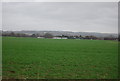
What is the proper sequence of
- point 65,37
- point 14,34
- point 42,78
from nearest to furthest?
point 42,78
point 14,34
point 65,37

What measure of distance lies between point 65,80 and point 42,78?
0.99 m

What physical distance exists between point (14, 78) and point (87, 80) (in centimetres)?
304

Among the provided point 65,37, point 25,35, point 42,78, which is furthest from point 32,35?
point 42,78

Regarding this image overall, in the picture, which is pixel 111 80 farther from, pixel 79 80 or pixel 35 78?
pixel 35 78

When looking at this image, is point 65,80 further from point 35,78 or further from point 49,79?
point 35,78

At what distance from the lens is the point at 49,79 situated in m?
7.16

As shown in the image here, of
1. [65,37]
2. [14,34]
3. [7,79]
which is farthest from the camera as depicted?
[65,37]

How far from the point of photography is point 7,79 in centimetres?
688

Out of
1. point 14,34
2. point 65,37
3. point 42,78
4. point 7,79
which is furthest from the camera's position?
point 65,37

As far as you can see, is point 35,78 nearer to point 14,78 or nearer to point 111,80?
point 14,78

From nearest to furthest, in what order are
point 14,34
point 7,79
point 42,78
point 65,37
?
point 7,79 < point 42,78 < point 14,34 < point 65,37

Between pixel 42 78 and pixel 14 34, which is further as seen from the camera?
pixel 14 34

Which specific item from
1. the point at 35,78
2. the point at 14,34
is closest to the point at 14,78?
the point at 35,78

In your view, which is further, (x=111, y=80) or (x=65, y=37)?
(x=65, y=37)
